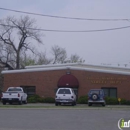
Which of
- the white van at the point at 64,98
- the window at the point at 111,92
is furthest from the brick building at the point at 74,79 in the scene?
the white van at the point at 64,98

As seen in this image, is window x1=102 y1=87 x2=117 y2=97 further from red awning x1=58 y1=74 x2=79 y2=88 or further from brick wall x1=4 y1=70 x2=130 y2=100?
red awning x1=58 y1=74 x2=79 y2=88

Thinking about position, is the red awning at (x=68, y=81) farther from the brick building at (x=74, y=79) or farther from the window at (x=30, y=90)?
the window at (x=30, y=90)

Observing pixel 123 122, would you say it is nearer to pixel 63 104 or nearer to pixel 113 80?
pixel 63 104

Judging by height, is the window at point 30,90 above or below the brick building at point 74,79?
below

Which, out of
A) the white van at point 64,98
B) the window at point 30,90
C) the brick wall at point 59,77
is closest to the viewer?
the white van at point 64,98

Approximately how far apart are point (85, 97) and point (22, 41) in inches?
1169

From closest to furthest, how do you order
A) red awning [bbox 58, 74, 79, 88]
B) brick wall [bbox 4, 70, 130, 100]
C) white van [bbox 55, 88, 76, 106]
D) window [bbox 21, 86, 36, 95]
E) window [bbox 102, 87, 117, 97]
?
1. white van [bbox 55, 88, 76, 106]
2. brick wall [bbox 4, 70, 130, 100]
3. red awning [bbox 58, 74, 79, 88]
4. window [bbox 102, 87, 117, 97]
5. window [bbox 21, 86, 36, 95]

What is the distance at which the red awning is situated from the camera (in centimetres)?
4556

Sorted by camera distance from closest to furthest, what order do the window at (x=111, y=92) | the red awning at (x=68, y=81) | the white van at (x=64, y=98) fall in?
the white van at (x=64, y=98), the red awning at (x=68, y=81), the window at (x=111, y=92)

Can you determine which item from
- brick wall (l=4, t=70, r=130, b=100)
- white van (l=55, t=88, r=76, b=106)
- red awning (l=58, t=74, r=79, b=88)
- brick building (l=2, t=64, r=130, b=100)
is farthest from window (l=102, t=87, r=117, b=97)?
white van (l=55, t=88, r=76, b=106)

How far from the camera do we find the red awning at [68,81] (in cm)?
4556

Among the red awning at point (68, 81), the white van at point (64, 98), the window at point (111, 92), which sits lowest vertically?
the white van at point (64, 98)

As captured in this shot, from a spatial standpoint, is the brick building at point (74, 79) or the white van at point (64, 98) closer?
the white van at point (64, 98)

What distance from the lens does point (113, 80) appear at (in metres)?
45.4
